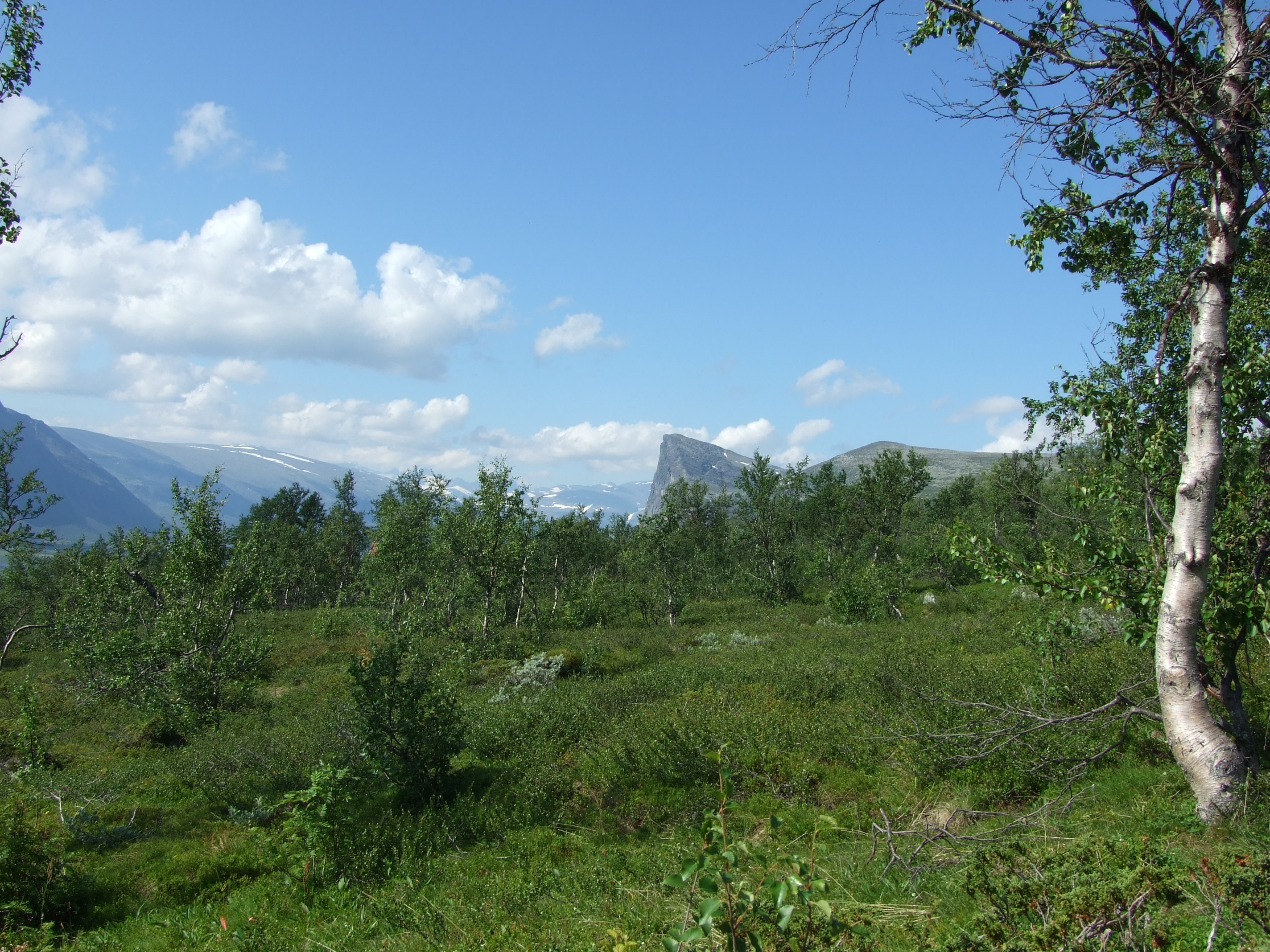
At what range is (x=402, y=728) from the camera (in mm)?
11695

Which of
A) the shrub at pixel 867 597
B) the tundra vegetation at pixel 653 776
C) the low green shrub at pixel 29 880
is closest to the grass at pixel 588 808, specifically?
the tundra vegetation at pixel 653 776

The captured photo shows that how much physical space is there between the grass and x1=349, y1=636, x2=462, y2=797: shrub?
0.52 m

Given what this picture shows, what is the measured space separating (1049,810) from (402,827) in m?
8.99

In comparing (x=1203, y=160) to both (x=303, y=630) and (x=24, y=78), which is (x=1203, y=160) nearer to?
(x=24, y=78)

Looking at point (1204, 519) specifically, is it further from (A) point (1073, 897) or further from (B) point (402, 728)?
(B) point (402, 728)

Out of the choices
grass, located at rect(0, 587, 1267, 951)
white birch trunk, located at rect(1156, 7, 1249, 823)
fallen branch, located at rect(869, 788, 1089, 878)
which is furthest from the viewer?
grass, located at rect(0, 587, 1267, 951)

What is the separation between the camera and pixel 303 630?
4012cm

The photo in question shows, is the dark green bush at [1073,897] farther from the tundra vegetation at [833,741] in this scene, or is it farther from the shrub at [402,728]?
the shrub at [402,728]

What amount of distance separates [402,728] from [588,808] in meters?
3.71

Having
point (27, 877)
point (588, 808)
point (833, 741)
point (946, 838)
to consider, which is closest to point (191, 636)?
point (27, 877)

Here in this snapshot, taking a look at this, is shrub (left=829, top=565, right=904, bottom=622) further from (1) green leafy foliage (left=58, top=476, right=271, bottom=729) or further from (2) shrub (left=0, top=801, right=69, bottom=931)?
(2) shrub (left=0, top=801, right=69, bottom=931)

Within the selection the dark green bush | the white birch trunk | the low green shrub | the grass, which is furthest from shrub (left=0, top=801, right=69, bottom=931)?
the white birch trunk

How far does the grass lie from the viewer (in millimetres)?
5973

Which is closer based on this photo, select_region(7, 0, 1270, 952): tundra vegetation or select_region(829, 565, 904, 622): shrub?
select_region(7, 0, 1270, 952): tundra vegetation
